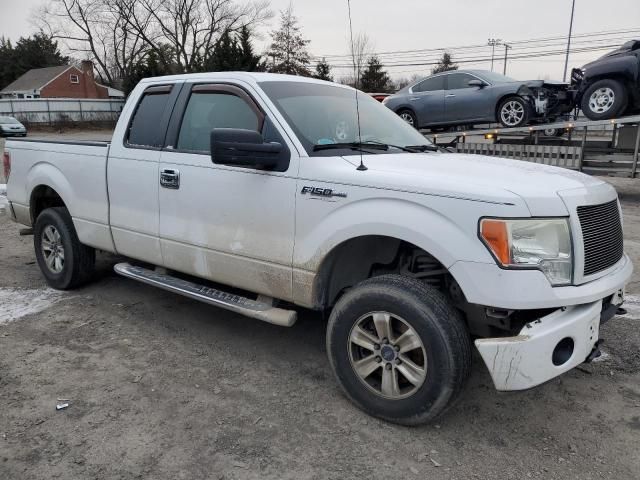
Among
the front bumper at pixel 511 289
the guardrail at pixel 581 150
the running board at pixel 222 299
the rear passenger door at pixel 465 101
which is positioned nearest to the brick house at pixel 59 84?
the rear passenger door at pixel 465 101

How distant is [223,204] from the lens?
3662 mm

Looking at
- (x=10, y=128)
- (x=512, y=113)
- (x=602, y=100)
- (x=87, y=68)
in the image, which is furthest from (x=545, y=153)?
(x=87, y=68)

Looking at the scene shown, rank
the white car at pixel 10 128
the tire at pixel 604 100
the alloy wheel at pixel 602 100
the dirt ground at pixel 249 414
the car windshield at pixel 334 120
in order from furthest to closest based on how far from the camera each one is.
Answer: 1. the white car at pixel 10 128
2. the alloy wheel at pixel 602 100
3. the tire at pixel 604 100
4. the car windshield at pixel 334 120
5. the dirt ground at pixel 249 414

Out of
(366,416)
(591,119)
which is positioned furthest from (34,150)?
(591,119)

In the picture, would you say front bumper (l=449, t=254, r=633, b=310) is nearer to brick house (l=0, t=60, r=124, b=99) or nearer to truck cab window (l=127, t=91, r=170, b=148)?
truck cab window (l=127, t=91, r=170, b=148)

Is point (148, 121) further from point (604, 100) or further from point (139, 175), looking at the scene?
point (604, 100)

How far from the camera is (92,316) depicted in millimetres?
4668

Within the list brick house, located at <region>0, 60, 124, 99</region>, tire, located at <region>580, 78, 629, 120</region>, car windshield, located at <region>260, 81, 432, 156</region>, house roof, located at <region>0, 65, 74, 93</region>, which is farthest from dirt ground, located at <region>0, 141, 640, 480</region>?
house roof, located at <region>0, 65, 74, 93</region>

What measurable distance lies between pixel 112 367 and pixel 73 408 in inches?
21.2

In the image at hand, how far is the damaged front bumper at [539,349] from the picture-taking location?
8.51ft

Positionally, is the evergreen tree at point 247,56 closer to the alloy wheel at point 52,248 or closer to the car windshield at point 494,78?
the car windshield at point 494,78

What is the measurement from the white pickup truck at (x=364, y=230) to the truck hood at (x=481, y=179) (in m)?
0.01

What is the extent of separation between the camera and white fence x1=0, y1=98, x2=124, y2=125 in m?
43.1

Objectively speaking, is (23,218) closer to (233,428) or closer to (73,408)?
(73,408)
